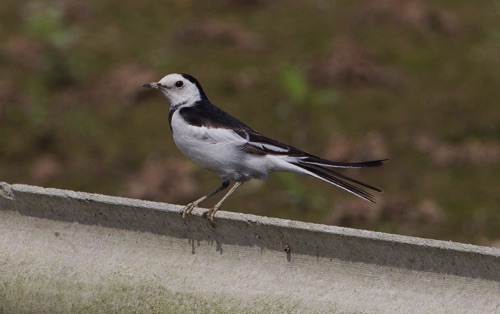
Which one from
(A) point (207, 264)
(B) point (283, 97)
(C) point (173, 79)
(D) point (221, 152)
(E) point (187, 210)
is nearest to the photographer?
(A) point (207, 264)

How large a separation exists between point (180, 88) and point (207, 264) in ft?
8.10

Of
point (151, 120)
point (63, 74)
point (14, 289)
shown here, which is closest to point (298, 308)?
point (14, 289)

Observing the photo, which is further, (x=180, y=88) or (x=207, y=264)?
(x=180, y=88)

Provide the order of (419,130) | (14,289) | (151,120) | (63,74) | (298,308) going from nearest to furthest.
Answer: (298,308), (14,289), (419,130), (151,120), (63,74)

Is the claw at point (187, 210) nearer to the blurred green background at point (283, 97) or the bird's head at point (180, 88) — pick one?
the bird's head at point (180, 88)

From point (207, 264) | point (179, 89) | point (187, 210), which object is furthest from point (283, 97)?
point (207, 264)

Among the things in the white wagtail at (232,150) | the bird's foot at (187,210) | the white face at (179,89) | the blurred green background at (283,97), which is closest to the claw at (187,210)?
the bird's foot at (187,210)

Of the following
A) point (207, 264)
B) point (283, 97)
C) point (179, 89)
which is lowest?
point (283, 97)

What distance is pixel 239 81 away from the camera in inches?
485

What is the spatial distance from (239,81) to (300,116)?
122 cm

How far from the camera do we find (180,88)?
286 inches

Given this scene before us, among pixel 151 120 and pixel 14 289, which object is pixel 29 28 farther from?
pixel 14 289

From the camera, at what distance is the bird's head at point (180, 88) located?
723cm

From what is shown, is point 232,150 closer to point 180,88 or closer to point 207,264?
point 180,88
